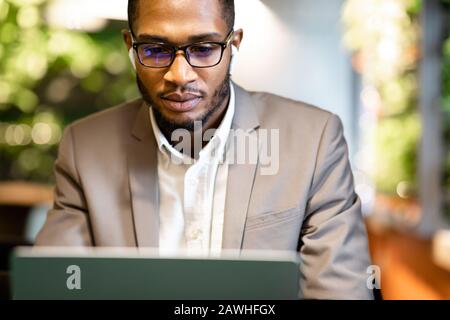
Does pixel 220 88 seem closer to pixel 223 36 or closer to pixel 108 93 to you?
pixel 223 36

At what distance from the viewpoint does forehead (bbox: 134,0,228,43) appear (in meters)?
1.15

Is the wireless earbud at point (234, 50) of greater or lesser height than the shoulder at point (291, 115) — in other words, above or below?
above

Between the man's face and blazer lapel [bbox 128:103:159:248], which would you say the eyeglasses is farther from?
blazer lapel [bbox 128:103:159:248]

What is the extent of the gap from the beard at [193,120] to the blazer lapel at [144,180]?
53mm

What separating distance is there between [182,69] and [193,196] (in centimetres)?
23

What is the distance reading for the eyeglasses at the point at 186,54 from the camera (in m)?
1.14

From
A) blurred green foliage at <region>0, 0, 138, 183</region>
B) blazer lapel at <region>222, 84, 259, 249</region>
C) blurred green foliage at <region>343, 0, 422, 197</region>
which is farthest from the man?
blurred green foliage at <region>343, 0, 422, 197</region>

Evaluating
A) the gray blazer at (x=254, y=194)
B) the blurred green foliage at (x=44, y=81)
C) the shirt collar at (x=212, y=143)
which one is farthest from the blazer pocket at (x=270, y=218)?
the blurred green foliage at (x=44, y=81)

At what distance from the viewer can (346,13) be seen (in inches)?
56.4

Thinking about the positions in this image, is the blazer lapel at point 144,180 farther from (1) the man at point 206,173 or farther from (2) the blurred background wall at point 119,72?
(2) the blurred background wall at point 119,72

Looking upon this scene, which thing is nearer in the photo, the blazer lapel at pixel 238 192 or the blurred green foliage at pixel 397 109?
the blazer lapel at pixel 238 192

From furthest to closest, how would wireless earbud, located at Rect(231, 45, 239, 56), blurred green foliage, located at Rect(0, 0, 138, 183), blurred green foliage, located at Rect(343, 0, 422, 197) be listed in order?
blurred green foliage, located at Rect(343, 0, 422, 197) < blurred green foliage, located at Rect(0, 0, 138, 183) < wireless earbud, located at Rect(231, 45, 239, 56)
